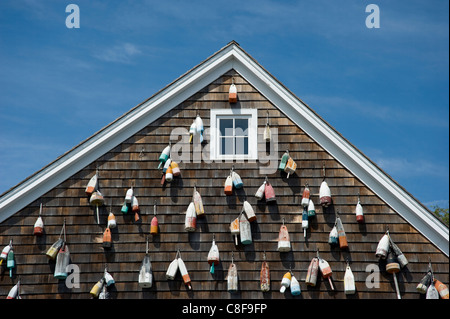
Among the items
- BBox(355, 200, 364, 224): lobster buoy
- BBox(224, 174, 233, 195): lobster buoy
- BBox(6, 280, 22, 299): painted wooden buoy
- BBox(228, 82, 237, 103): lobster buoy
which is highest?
BBox(228, 82, 237, 103): lobster buoy

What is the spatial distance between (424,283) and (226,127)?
4.62m

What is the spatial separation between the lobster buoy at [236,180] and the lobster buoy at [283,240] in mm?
1097

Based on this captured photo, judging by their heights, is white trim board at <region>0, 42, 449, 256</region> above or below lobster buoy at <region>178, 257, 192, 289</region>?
above

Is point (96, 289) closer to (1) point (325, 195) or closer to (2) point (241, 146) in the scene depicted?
(2) point (241, 146)

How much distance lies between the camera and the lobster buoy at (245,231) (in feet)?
35.7

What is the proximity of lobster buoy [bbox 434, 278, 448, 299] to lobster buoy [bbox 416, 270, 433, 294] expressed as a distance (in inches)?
4.3

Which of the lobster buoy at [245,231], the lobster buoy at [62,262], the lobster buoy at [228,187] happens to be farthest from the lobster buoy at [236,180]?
the lobster buoy at [62,262]

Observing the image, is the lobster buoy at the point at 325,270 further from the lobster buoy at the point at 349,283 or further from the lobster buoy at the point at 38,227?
the lobster buoy at the point at 38,227

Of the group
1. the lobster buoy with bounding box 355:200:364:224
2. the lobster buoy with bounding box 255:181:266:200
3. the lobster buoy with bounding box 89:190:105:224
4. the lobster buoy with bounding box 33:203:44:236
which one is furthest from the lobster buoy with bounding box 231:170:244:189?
the lobster buoy with bounding box 33:203:44:236

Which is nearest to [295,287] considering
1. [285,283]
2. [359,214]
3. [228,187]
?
[285,283]

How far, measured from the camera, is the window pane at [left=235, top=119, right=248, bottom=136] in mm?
11835

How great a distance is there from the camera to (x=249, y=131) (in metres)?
11.8

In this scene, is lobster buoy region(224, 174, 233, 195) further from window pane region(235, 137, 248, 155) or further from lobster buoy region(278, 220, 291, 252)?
lobster buoy region(278, 220, 291, 252)
